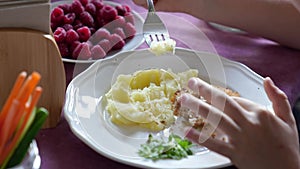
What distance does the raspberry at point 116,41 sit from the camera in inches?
46.2

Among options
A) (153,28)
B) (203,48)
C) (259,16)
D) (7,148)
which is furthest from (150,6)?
(7,148)

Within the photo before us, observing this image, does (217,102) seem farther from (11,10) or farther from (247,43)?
(247,43)

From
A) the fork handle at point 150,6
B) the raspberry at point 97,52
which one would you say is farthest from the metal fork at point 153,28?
the raspberry at point 97,52

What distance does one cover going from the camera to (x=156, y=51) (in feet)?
3.68

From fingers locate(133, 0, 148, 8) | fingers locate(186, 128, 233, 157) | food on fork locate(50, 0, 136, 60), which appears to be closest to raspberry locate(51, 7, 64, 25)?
food on fork locate(50, 0, 136, 60)

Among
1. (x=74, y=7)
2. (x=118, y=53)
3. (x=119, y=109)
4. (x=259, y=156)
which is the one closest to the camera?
(x=259, y=156)

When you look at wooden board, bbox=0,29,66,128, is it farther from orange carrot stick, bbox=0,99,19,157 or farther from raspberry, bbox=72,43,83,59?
orange carrot stick, bbox=0,99,19,157

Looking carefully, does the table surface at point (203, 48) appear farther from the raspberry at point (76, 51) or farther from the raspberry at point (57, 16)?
the raspberry at point (57, 16)

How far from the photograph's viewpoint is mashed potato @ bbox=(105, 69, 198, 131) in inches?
37.2

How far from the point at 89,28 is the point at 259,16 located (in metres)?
0.40

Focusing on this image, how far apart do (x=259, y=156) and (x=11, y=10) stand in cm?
45

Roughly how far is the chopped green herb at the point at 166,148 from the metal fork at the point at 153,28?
336 millimetres

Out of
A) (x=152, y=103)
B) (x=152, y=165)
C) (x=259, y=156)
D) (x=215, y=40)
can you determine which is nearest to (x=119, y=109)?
(x=152, y=103)

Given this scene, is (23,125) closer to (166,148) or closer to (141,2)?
(166,148)
